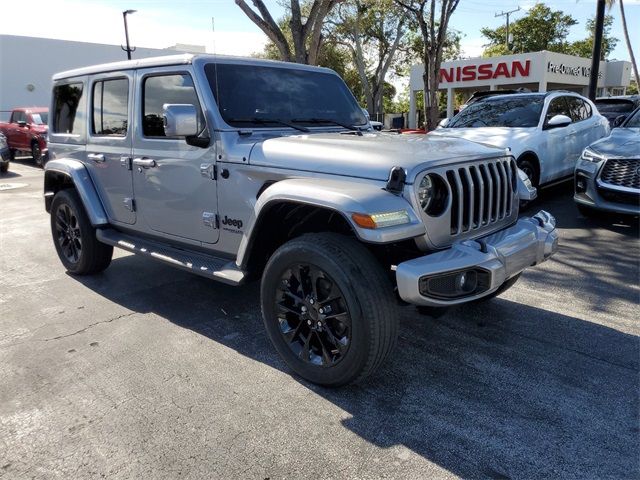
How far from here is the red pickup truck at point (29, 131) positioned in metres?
15.9

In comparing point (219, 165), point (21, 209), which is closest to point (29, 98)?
point (21, 209)

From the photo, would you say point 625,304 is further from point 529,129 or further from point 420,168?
point 529,129

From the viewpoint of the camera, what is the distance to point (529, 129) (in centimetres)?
753

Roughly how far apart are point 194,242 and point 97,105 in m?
1.83

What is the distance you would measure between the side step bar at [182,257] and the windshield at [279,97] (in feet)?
3.26

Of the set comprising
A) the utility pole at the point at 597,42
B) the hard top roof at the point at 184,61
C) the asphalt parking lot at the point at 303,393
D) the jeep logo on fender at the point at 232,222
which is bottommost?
the asphalt parking lot at the point at 303,393

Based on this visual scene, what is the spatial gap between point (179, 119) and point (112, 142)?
1524mm

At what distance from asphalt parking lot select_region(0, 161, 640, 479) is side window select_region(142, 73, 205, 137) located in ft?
4.96

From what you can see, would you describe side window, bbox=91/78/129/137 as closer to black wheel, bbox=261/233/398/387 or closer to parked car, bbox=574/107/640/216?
black wheel, bbox=261/233/398/387

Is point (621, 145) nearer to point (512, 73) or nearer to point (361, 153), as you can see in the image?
point (361, 153)

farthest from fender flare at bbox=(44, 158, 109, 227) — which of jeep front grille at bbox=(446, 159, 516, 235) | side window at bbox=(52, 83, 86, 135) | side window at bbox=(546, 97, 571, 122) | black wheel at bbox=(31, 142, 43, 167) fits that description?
black wheel at bbox=(31, 142, 43, 167)

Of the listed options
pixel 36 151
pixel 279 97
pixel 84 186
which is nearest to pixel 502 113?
pixel 279 97

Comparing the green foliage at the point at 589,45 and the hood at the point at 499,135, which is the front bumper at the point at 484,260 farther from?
the green foliage at the point at 589,45

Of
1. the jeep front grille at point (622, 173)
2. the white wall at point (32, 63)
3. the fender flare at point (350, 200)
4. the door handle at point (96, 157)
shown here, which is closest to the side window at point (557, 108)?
the jeep front grille at point (622, 173)
